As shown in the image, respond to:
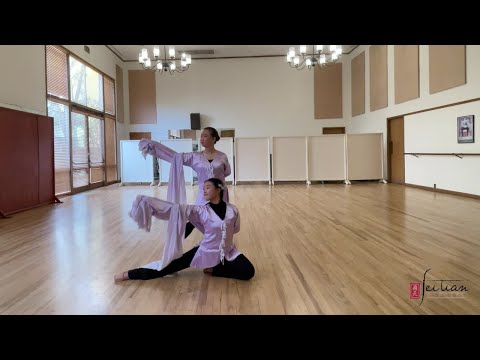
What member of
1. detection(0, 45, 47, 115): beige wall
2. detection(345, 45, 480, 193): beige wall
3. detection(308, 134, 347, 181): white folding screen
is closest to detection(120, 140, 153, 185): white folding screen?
detection(0, 45, 47, 115): beige wall

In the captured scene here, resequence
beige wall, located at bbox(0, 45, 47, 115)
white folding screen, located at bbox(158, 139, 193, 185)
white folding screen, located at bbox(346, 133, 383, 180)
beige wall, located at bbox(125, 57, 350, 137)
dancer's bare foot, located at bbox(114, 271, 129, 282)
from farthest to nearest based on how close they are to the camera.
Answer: beige wall, located at bbox(125, 57, 350, 137)
white folding screen, located at bbox(158, 139, 193, 185)
white folding screen, located at bbox(346, 133, 383, 180)
beige wall, located at bbox(0, 45, 47, 115)
dancer's bare foot, located at bbox(114, 271, 129, 282)

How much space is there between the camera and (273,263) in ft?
12.4

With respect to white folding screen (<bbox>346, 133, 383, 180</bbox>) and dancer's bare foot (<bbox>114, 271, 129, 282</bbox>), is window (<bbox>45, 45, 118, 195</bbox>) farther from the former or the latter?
white folding screen (<bbox>346, 133, 383, 180</bbox>)

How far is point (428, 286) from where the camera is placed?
9.87 ft

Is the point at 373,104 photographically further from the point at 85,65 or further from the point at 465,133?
the point at 85,65

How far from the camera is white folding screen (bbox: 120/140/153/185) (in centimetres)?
1330

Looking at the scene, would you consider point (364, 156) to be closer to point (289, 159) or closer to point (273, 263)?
point (289, 159)

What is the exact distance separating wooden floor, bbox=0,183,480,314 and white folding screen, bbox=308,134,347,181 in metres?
5.69

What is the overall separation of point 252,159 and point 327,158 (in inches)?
99.1

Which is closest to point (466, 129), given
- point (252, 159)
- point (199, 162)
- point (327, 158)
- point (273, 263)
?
point (327, 158)

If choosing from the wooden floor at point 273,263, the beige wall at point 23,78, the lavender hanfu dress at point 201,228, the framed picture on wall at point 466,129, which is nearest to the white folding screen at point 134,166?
the beige wall at point 23,78

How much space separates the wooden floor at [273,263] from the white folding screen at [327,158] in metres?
5.69
